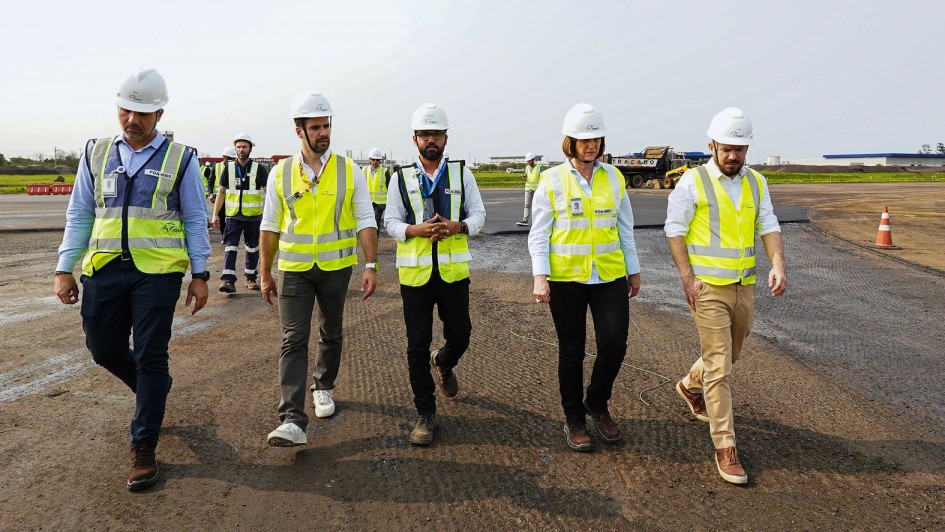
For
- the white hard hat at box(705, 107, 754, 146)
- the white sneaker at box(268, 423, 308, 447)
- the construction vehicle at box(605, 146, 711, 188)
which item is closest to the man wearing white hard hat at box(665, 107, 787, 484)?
the white hard hat at box(705, 107, 754, 146)

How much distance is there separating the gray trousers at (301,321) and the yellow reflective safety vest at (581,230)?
1.38 metres

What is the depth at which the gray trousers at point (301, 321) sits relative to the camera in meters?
3.80

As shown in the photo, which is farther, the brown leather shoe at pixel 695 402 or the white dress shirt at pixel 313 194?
A: the brown leather shoe at pixel 695 402

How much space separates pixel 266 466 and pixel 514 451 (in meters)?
1.36

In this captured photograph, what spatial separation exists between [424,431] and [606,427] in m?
1.06

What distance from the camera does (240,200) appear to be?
823 cm

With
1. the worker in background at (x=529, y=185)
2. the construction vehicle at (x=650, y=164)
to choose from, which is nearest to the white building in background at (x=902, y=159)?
the construction vehicle at (x=650, y=164)

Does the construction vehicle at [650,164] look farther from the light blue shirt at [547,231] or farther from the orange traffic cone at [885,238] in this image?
the light blue shirt at [547,231]

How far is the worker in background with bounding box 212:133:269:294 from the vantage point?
821 cm

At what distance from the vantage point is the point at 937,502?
305cm

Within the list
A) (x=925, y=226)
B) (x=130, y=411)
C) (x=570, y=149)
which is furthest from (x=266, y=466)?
(x=925, y=226)

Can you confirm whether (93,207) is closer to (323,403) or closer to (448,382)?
(323,403)

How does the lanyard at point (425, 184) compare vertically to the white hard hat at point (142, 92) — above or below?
below

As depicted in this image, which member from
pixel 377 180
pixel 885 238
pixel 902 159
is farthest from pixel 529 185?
pixel 902 159
